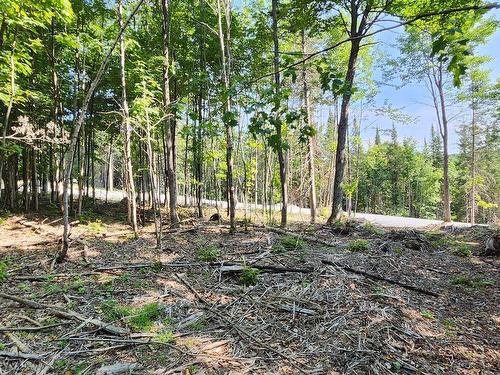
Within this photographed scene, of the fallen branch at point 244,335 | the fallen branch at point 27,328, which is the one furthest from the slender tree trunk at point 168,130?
the fallen branch at point 27,328

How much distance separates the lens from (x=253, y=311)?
374 centimetres

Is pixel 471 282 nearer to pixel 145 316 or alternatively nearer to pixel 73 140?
pixel 145 316

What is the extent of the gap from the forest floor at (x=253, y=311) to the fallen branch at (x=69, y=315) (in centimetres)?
1

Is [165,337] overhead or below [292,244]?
below

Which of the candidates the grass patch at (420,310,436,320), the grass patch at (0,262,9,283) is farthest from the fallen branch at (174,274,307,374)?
the grass patch at (0,262,9,283)

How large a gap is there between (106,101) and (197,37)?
4.86 metres

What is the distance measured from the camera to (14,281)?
4.74 m

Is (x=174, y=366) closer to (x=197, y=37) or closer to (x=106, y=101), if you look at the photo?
(x=197, y=37)

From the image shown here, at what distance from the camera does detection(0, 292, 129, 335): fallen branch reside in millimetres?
3256

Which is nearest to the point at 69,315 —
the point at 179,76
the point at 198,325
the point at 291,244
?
the point at 198,325

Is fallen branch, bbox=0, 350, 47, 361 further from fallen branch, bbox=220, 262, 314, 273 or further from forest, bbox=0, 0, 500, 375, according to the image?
fallen branch, bbox=220, 262, 314, 273

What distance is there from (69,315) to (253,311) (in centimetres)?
216

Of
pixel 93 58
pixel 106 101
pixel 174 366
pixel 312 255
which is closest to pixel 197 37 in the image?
pixel 93 58

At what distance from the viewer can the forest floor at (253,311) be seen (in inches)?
113
